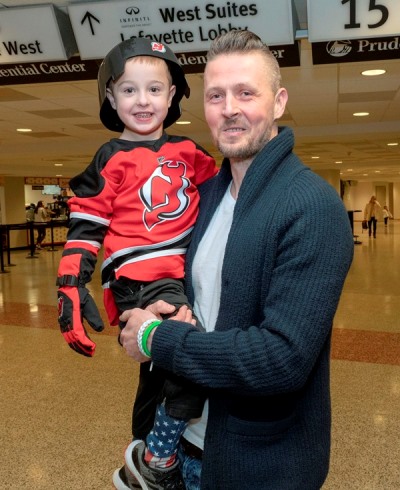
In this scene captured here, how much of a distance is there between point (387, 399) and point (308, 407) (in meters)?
2.82

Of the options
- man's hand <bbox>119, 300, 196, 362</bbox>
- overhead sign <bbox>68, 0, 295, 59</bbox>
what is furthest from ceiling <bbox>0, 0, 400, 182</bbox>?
man's hand <bbox>119, 300, 196, 362</bbox>

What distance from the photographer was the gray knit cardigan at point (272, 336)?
1053 millimetres

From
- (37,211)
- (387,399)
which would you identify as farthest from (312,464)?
(37,211)

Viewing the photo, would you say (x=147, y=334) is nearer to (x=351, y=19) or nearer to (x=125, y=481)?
(x=125, y=481)

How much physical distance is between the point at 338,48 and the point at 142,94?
104 inches

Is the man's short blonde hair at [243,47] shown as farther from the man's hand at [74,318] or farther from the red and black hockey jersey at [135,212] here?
the man's hand at [74,318]

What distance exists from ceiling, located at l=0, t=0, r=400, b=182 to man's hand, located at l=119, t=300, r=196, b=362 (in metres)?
3.09

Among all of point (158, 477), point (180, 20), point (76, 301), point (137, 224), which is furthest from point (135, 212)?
point (180, 20)

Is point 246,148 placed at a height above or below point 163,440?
above

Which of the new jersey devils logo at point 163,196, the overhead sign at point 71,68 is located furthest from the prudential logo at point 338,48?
the new jersey devils logo at point 163,196

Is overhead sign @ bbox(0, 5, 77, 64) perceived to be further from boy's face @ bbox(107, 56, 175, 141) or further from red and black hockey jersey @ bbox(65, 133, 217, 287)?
red and black hockey jersey @ bbox(65, 133, 217, 287)

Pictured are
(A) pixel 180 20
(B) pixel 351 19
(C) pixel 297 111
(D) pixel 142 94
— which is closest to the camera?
(D) pixel 142 94

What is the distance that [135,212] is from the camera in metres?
1.50

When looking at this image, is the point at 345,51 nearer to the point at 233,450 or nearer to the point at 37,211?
the point at 233,450
